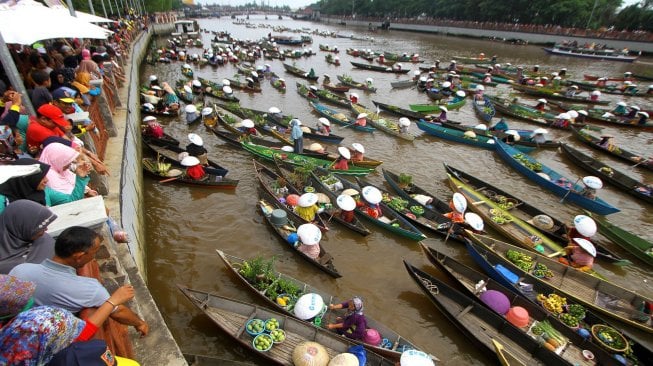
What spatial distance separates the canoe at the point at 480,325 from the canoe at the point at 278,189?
4262 mm

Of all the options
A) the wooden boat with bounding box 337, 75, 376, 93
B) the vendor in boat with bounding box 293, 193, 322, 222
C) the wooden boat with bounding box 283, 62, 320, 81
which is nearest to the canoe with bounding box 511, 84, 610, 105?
the wooden boat with bounding box 337, 75, 376, 93

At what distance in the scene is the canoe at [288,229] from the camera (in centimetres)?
1088

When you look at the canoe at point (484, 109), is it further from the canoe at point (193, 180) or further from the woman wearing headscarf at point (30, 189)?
the woman wearing headscarf at point (30, 189)

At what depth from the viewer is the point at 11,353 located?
268cm

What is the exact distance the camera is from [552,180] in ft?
56.7

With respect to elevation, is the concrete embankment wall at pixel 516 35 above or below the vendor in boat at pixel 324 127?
above

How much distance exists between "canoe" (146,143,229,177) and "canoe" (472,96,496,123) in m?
21.9

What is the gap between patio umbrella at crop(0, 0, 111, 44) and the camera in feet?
28.0

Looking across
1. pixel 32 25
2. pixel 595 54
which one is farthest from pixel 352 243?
pixel 595 54

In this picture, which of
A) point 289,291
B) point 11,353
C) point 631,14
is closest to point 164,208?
point 289,291

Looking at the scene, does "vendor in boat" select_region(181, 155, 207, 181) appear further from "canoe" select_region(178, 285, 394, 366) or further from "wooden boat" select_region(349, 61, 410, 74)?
"wooden boat" select_region(349, 61, 410, 74)

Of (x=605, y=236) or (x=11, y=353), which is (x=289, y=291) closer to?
(x=11, y=353)

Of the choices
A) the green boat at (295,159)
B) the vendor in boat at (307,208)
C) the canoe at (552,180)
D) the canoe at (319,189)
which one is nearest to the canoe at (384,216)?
the canoe at (319,189)

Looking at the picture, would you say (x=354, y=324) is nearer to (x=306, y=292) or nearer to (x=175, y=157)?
(x=306, y=292)
